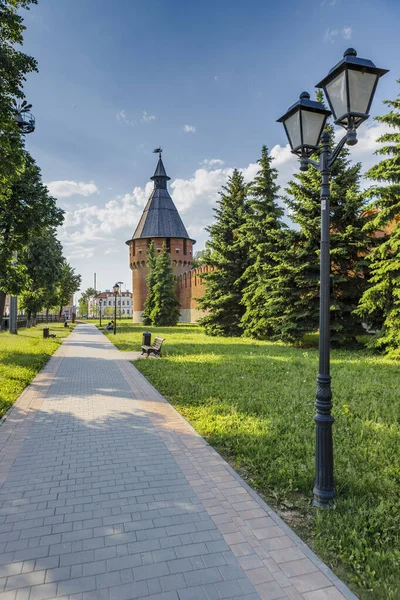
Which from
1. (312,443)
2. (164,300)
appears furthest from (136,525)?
(164,300)

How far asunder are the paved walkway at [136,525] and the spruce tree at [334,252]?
11.2 metres

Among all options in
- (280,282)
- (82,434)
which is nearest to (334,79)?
(82,434)

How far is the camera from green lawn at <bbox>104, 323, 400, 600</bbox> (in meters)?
2.94

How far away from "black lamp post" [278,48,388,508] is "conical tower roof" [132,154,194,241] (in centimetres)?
4835

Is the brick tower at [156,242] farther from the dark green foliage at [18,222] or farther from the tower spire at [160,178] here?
the dark green foliage at [18,222]

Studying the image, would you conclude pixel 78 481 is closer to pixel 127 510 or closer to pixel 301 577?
pixel 127 510

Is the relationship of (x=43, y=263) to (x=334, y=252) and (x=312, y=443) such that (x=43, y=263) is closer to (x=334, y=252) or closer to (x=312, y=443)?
(x=334, y=252)

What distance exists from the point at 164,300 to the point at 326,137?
1465 inches

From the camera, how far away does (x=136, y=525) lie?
3.23 metres

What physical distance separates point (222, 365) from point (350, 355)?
518 centimetres

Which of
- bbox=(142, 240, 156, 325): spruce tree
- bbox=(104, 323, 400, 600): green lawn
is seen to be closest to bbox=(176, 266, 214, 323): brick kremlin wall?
bbox=(142, 240, 156, 325): spruce tree

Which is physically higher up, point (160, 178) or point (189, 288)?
point (160, 178)

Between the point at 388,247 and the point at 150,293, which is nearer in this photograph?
the point at 388,247

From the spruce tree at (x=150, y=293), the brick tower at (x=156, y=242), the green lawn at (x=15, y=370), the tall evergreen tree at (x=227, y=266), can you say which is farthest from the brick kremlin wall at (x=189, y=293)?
the green lawn at (x=15, y=370)
